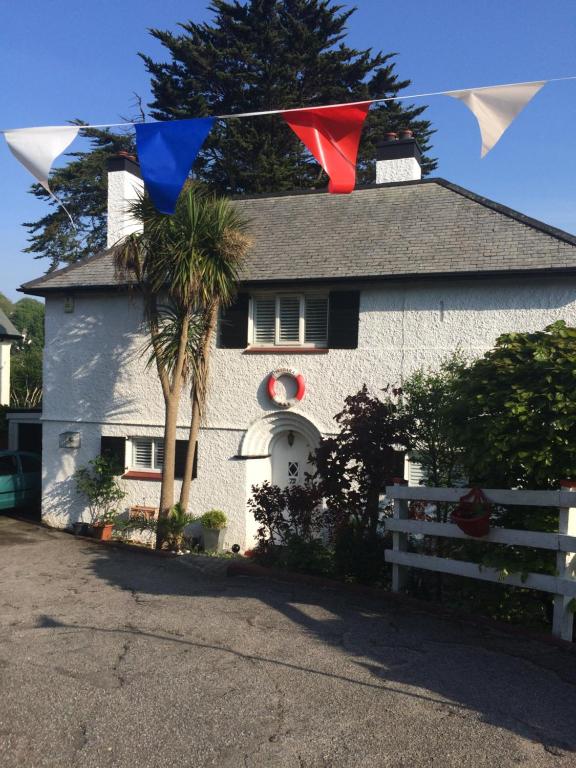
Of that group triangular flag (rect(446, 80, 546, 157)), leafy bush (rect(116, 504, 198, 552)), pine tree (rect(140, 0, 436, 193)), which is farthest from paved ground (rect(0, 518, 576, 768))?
pine tree (rect(140, 0, 436, 193))

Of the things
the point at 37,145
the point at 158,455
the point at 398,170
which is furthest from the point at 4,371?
the point at 37,145

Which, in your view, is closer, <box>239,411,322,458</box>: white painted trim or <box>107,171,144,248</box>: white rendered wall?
<box>239,411,322,458</box>: white painted trim

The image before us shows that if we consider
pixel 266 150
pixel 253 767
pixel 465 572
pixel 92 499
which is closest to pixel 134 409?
pixel 92 499

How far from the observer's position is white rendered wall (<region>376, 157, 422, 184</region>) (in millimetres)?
15555

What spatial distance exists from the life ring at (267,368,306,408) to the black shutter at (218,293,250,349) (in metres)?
0.86

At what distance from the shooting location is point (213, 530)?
41.9ft

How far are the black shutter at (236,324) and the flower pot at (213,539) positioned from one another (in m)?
3.29

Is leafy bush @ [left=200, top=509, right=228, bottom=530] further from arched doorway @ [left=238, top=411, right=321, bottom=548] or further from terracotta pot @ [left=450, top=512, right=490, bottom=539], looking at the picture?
terracotta pot @ [left=450, top=512, right=490, bottom=539]

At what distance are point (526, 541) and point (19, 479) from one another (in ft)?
40.3

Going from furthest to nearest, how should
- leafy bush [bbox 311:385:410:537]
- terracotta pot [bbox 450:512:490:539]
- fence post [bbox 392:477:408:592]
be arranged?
leafy bush [bbox 311:385:410:537] < fence post [bbox 392:477:408:592] < terracotta pot [bbox 450:512:490:539]

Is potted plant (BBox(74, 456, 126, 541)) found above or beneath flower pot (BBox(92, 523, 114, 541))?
above

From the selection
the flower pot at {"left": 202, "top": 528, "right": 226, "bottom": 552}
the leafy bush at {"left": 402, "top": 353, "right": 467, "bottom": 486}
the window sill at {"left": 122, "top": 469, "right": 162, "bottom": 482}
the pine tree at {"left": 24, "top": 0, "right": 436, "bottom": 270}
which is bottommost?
the flower pot at {"left": 202, "top": 528, "right": 226, "bottom": 552}

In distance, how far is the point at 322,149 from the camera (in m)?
7.95

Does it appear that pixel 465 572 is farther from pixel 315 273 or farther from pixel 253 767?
pixel 315 273
